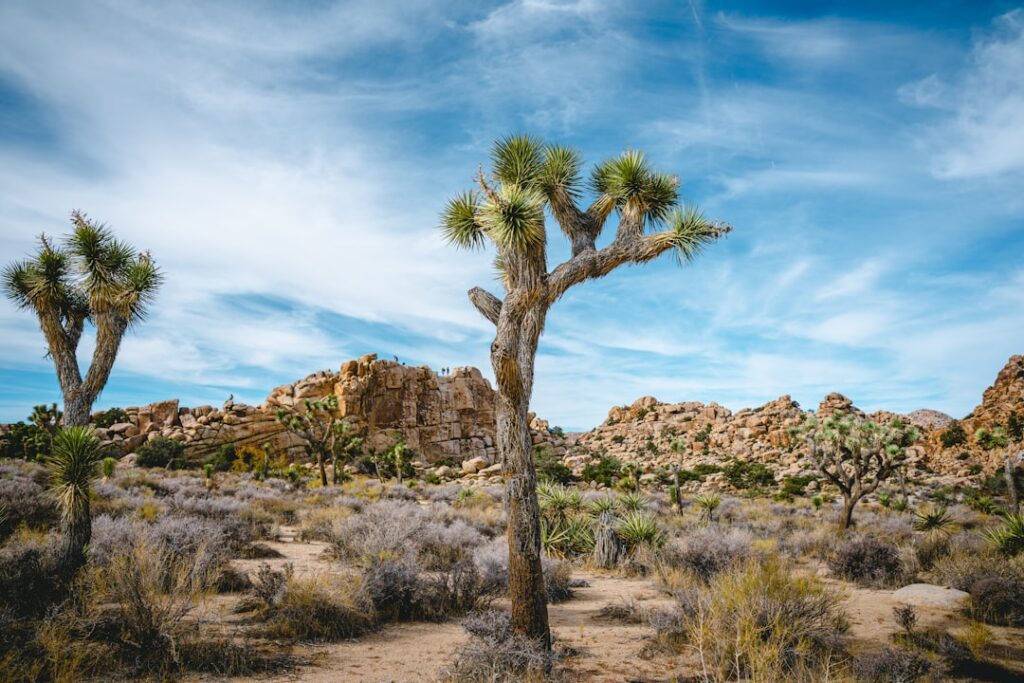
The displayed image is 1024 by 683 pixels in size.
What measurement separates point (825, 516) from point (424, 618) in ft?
64.3

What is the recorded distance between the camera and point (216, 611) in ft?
21.4

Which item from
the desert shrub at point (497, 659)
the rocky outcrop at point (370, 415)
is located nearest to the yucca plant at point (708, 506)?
the desert shrub at point (497, 659)

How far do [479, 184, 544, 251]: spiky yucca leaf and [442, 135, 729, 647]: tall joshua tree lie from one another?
0.01m

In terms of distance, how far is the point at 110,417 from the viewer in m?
51.8

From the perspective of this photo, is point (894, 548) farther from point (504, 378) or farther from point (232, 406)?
point (232, 406)

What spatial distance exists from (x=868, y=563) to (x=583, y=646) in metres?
7.54

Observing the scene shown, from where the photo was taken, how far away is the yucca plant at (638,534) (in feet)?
39.2

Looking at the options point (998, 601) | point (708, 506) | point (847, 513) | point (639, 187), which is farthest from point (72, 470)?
point (847, 513)

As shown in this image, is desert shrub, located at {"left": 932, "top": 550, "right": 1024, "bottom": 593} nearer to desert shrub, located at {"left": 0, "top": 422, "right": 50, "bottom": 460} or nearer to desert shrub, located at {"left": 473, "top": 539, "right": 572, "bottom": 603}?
desert shrub, located at {"left": 473, "top": 539, "right": 572, "bottom": 603}

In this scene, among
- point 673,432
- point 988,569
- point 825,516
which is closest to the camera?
point 988,569

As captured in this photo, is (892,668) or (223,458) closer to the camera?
(892,668)

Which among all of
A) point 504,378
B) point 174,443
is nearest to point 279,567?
point 504,378

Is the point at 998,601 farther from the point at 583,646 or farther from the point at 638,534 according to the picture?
the point at 583,646

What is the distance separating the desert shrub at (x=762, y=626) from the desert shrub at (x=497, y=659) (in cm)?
150
